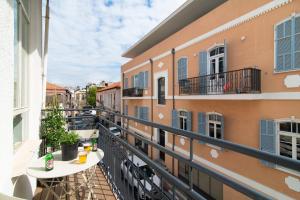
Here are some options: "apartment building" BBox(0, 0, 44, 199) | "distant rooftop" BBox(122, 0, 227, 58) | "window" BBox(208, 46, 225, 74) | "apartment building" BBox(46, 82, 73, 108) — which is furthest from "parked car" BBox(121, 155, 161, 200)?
"distant rooftop" BBox(122, 0, 227, 58)

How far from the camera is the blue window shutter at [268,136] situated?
5934 millimetres

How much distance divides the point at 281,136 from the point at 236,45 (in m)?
3.65

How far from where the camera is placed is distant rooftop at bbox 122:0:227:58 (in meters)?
10.3

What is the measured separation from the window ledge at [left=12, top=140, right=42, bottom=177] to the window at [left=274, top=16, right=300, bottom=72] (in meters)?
6.81

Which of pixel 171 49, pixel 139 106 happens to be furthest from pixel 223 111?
pixel 139 106

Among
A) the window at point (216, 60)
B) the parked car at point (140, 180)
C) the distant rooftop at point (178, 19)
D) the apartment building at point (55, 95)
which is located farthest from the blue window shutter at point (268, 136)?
the distant rooftop at point (178, 19)

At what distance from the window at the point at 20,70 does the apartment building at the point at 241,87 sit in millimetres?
2033

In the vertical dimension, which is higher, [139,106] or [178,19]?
[178,19]

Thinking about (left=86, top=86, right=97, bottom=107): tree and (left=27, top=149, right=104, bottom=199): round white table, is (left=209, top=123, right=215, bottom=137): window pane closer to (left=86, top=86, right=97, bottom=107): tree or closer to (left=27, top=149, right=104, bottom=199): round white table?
(left=27, top=149, right=104, bottom=199): round white table

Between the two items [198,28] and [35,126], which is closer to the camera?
[35,126]

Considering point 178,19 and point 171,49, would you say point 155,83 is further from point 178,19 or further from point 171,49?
point 178,19

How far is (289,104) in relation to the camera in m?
5.61

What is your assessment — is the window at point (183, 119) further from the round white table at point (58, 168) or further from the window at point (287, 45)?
the round white table at point (58, 168)

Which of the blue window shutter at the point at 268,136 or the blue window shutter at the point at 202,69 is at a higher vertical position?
the blue window shutter at the point at 202,69
